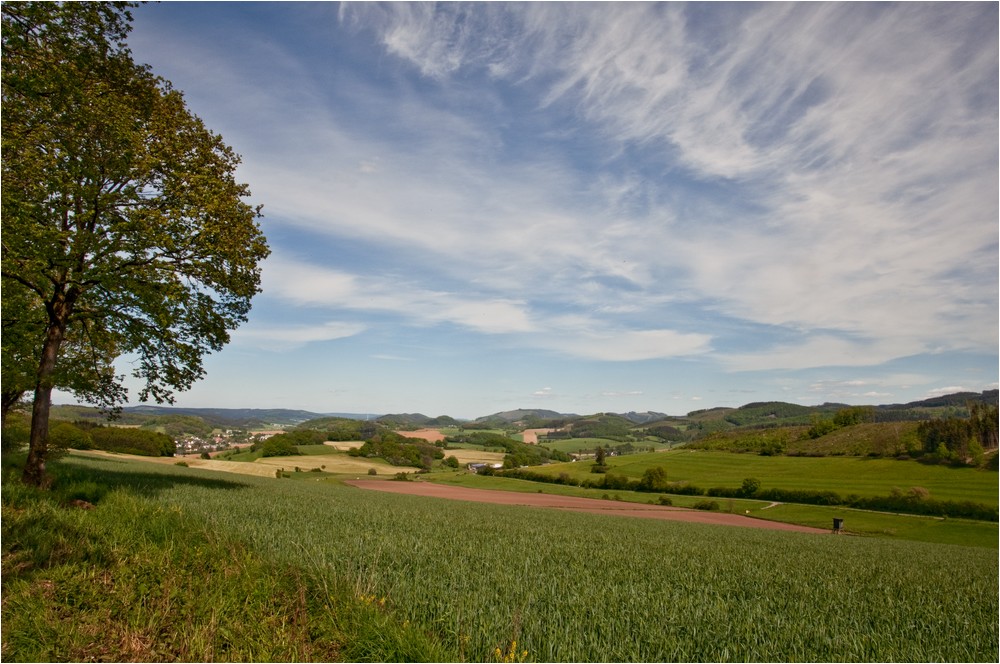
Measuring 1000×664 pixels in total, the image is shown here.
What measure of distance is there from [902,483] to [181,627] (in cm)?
10598

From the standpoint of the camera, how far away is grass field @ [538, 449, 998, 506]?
240ft

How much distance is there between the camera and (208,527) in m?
9.27

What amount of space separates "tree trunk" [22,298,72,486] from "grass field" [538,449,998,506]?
88.8 meters

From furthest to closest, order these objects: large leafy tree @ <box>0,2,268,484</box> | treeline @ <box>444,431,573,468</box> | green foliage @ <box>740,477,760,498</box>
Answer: treeline @ <box>444,431,573,468</box>
green foliage @ <box>740,477,760,498</box>
large leafy tree @ <box>0,2,268,484</box>

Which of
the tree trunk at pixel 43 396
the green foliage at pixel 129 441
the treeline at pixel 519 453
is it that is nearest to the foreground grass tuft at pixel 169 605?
the tree trunk at pixel 43 396

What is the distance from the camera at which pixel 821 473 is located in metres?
93.6

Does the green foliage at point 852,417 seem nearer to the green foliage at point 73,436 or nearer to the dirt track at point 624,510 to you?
the dirt track at point 624,510

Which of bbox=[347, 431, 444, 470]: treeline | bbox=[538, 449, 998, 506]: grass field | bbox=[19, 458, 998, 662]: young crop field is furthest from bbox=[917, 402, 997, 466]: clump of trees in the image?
bbox=[19, 458, 998, 662]: young crop field

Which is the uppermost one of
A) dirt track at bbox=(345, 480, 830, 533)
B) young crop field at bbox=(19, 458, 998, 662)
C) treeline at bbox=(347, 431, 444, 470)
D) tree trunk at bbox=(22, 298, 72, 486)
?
tree trunk at bbox=(22, 298, 72, 486)

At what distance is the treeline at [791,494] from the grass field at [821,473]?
2839 millimetres

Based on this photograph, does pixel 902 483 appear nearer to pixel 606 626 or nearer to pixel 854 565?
pixel 854 565

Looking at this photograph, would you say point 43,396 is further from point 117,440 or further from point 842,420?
point 842,420

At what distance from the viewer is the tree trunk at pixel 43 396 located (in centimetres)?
1382

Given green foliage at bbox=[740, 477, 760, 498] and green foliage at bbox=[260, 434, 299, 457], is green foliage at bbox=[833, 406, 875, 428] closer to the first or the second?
green foliage at bbox=[740, 477, 760, 498]
